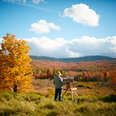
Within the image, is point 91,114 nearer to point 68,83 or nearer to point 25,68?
point 68,83

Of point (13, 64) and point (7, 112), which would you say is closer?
point (7, 112)

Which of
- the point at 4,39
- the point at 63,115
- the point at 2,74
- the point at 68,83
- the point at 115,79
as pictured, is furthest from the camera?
the point at 115,79

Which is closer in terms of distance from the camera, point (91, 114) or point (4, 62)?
point (91, 114)

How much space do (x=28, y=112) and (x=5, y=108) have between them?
1.26 meters

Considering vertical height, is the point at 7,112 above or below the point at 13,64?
below

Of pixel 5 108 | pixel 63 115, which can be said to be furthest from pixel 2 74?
pixel 63 115

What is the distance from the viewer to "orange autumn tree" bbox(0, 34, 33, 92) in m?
15.1

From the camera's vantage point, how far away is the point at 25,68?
53.1ft

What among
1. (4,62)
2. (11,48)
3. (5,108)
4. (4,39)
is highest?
(4,39)

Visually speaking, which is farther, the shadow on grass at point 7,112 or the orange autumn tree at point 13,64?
the orange autumn tree at point 13,64

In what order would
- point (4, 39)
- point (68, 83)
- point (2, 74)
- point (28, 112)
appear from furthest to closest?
point (4, 39) → point (2, 74) → point (68, 83) → point (28, 112)

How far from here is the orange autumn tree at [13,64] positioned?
15.1 meters

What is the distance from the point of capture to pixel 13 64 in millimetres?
15711

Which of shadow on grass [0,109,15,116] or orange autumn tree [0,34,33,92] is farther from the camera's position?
orange autumn tree [0,34,33,92]
